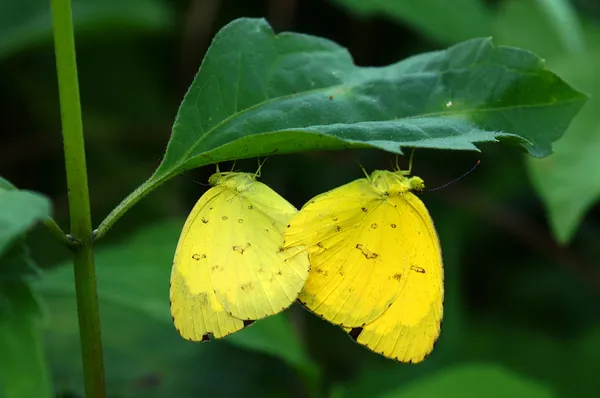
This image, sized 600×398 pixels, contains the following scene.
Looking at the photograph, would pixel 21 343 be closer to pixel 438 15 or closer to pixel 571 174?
pixel 571 174

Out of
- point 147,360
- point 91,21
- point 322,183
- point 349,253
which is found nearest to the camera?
point 349,253

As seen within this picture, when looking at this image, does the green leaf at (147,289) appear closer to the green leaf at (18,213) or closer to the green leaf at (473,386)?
the green leaf at (473,386)

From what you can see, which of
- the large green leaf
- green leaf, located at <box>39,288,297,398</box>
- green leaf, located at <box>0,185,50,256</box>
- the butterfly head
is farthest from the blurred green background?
green leaf, located at <box>0,185,50,256</box>

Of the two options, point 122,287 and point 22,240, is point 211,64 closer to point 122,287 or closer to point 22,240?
point 22,240

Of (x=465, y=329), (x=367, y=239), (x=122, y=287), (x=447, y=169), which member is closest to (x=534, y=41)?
(x=447, y=169)

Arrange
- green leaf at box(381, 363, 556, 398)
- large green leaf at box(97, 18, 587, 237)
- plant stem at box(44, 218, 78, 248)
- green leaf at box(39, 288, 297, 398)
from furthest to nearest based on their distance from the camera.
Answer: green leaf at box(39, 288, 297, 398) < green leaf at box(381, 363, 556, 398) < large green leaf at box(97, 18, 587, 237) < plant stem at box(44, 218, 78, 248)

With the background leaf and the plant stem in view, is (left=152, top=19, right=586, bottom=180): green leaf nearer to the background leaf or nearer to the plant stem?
the plant stem

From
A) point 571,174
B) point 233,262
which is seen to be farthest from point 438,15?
point 233,262
